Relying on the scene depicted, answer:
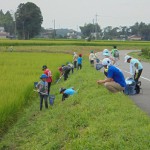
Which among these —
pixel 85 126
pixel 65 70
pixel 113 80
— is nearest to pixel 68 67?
pixel 65 70

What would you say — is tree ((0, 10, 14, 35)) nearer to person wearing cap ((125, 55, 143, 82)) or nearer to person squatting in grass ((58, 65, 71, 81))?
person squatting in grass ((58, 65, 71, 81))

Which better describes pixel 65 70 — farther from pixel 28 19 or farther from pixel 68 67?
pixel 28 19

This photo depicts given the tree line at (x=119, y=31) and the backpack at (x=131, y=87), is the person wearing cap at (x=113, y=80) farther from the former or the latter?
the tree line at (x=119, y=31)

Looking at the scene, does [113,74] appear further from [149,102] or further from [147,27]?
[147,27]

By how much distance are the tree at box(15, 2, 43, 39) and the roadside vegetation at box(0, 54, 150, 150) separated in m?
79.7

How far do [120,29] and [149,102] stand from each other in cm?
12761

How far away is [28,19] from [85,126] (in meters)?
84.4

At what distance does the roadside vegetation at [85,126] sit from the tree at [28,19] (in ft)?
262

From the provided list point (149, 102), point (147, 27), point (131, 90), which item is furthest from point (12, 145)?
point (147, 27)

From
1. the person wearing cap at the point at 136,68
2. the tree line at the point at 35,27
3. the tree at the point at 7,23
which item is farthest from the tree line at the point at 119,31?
the person wearing cap at the point at 136,68

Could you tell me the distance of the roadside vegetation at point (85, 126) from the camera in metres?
6.32

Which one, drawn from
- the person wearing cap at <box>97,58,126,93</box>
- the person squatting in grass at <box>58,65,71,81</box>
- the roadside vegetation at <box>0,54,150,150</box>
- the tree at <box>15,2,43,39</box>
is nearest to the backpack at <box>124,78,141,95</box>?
the roadside vegetation at <box>0,54,150,150</box>

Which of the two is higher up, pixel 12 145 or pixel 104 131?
pixel 104 131

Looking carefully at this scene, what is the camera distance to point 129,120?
754 cm
